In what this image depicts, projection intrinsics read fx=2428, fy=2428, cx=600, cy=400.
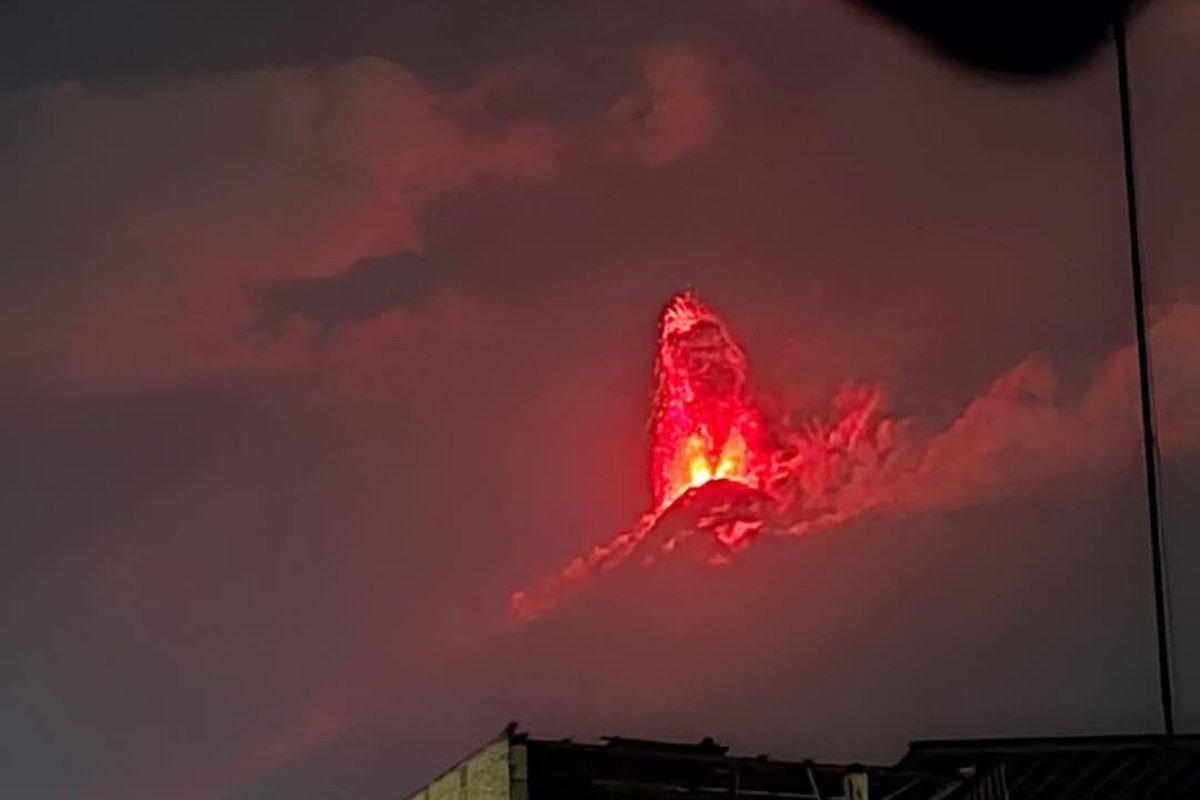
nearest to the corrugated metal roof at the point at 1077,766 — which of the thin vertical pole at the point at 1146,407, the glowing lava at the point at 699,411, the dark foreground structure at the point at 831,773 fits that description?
the dark foreground structure at the point at 831,773

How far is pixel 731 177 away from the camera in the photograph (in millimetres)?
15266

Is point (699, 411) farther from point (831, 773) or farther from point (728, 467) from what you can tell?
point (831, 773)

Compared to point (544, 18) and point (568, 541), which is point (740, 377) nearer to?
point (568, 541)

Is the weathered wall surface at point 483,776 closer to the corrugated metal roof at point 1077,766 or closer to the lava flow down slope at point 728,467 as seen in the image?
the lava flow down slope at point 728,467

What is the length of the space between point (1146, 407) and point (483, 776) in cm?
502

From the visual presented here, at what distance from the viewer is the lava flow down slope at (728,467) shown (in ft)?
48.8

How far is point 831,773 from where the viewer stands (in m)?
13.0

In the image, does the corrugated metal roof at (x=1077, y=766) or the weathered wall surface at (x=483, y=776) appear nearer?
the weathered wall surface at (x=483, y=776)

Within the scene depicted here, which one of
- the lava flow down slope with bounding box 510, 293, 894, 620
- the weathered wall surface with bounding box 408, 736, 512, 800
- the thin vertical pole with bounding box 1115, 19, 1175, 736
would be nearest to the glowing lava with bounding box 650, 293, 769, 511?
the lava flow down slope with bounding box 510, 293, 894, 620

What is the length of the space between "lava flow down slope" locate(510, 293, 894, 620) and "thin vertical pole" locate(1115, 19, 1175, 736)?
159cm

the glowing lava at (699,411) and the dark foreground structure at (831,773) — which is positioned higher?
the glowing lava at (699,411)

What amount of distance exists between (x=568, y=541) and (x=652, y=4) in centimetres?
348

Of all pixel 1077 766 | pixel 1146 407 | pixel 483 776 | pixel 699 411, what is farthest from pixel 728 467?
pixel 483 776

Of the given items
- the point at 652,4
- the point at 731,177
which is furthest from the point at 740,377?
the point at 652,4
